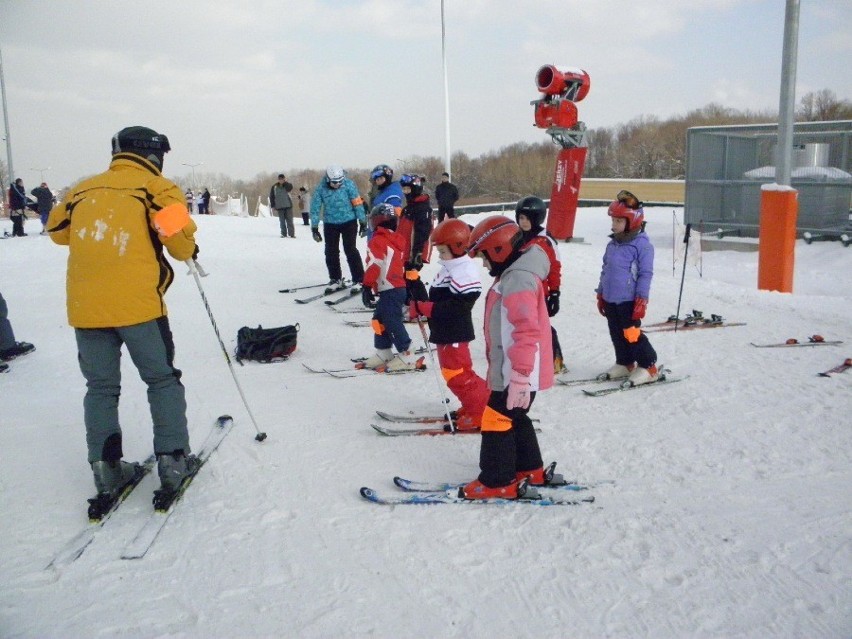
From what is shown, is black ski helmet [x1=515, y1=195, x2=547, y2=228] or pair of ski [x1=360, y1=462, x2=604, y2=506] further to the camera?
black ski helmet [x1=515, y1=195, x2=547, y2=228]

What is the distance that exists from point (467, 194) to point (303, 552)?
4205 cm

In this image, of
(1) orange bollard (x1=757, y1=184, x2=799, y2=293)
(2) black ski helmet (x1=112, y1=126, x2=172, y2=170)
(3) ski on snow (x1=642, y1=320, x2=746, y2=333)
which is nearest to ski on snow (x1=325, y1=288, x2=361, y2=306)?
(3) ski on snow (x1=642, y1=320, x2=746, y2=333)

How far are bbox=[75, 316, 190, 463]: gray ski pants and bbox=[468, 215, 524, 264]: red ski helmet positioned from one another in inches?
72.4

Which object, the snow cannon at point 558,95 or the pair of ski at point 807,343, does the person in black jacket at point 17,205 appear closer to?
the snow cannon at point 558,95

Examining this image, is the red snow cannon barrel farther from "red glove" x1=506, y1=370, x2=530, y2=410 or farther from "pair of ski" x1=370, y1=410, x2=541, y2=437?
"red glove" x1=506, y1=370, x2=530, y2=410

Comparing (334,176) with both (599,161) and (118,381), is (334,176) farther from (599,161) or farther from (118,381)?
(599,161)

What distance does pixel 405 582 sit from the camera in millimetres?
2949

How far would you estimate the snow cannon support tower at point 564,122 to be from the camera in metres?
14.1

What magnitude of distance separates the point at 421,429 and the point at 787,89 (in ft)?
28.7

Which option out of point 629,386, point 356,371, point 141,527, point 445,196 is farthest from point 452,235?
point 445,196

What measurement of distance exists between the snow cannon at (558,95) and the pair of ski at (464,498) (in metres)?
11.8

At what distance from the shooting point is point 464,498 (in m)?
3.70

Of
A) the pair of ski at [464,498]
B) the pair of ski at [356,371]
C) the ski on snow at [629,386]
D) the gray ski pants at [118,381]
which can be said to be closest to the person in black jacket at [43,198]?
the pair of ski at [356,371]

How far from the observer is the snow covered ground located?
2732 mm
